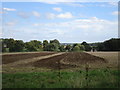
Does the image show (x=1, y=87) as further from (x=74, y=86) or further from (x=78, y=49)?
(x=78, y=49)

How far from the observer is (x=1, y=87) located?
7008 mm

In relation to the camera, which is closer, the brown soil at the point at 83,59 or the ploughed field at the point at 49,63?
the ploughed field at the point at 49,63

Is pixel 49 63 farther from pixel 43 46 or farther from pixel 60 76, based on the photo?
pixel 43 46

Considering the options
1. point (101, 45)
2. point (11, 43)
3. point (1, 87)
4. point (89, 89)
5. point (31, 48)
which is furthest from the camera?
point (31, 48)

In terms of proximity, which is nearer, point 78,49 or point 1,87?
point 1,87


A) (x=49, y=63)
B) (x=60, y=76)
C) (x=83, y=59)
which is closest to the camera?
(x=60, y=76)

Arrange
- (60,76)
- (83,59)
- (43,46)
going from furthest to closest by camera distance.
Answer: (43,46), (83,59), (60,76)

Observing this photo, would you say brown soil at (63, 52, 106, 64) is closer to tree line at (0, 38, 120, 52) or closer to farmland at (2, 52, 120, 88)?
farmland at (2, 52, 120, 88)

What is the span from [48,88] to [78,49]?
81536mm

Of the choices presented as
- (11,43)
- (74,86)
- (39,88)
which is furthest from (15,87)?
(11,43)

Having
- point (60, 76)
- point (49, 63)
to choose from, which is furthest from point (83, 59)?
point (60, 76)

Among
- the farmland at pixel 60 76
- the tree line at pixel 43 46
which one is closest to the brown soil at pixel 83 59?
the farmland at pixel 60 76

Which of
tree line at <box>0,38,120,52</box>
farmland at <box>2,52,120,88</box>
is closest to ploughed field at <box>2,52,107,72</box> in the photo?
farmland at <box>2,52,120,88</box>

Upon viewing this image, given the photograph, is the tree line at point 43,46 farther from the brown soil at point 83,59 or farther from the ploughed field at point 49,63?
the ploughed field at point 49,63
